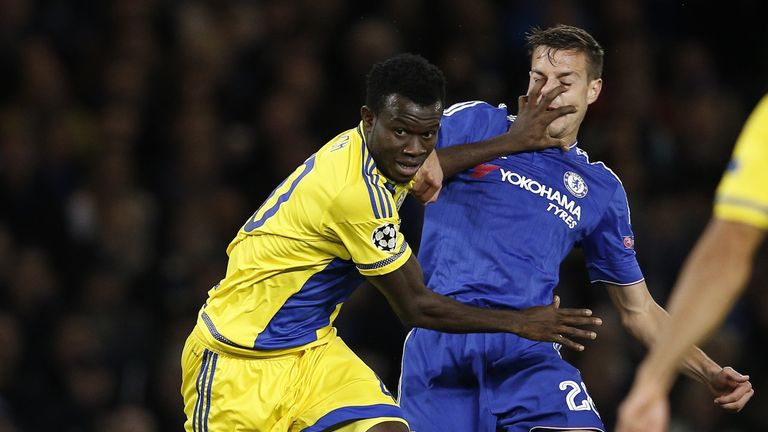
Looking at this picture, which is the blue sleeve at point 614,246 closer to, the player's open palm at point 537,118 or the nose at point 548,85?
the player's open palm at point 537,118

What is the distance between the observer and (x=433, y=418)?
16.3 feet

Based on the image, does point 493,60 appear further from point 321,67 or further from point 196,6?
point 196,6

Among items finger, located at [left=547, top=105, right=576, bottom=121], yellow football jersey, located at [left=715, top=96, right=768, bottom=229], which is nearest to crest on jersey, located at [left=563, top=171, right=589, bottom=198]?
finger, located at [left=547, top=105, right=576, bottom=121]

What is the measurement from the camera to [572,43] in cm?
516

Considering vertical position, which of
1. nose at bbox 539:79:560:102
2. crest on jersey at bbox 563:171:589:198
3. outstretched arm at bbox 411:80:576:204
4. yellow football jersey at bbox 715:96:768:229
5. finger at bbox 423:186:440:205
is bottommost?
crest on jersey at bbox 563:171:589:198

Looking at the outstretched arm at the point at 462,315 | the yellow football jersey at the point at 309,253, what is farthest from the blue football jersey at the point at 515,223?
the yellow football jersey at the point at 309,253

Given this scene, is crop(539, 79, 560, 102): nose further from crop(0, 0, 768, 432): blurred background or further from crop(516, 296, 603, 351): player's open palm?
crop(0, 0, 768, 432): blurred background

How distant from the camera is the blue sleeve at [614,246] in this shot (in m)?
5.20

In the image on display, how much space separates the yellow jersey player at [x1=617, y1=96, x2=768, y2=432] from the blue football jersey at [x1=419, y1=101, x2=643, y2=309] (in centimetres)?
222

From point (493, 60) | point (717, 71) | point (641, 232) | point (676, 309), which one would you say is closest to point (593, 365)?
point (641, 232)

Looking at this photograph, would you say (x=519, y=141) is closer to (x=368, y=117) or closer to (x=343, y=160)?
(x=368, y=117)

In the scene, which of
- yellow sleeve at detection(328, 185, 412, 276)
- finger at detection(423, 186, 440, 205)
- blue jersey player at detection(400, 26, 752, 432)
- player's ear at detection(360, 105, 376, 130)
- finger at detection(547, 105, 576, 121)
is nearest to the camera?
yellow sleeve at detection(328, 185, 412, 276)

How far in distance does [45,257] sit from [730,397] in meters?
4.96

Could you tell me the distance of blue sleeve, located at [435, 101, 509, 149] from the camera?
5.15 m
